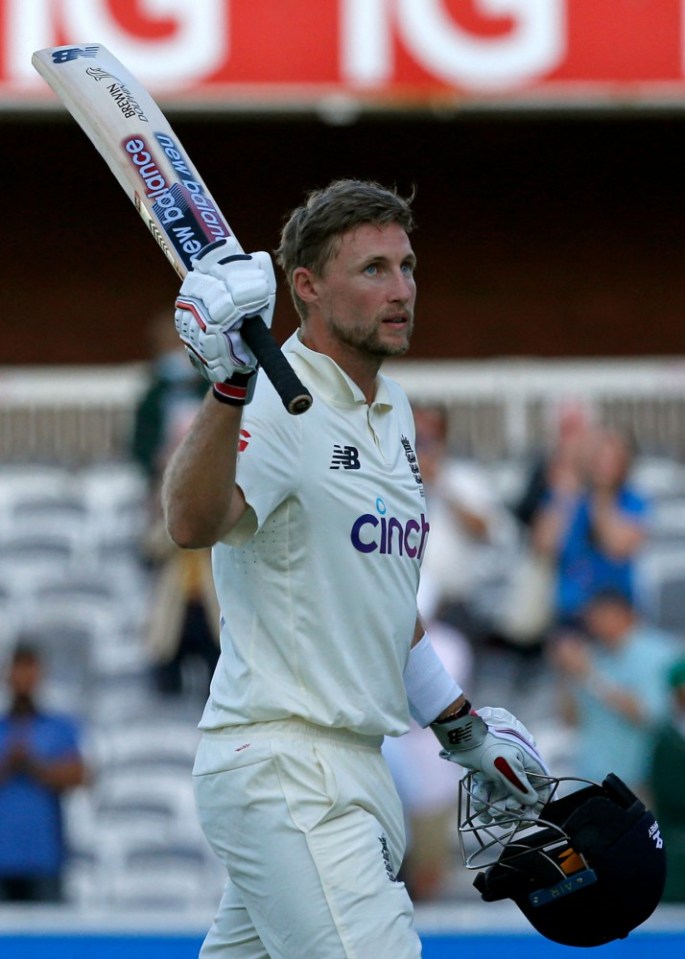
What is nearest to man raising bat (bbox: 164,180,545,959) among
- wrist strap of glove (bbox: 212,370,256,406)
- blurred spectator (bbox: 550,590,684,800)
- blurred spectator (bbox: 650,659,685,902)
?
wrist strap of glove (bbox: 212,370,256,406)

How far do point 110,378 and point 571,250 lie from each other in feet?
10.1

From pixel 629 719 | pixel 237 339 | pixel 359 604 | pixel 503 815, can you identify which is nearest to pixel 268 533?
pixel 359 604

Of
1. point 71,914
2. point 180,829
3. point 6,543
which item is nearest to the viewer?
point 71,914

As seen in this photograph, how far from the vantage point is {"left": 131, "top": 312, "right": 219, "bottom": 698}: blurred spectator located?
25.5ft

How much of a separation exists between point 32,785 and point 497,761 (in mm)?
3687

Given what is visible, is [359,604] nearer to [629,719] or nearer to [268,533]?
[268,533]

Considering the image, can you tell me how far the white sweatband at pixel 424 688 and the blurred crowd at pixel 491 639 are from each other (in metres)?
2.69

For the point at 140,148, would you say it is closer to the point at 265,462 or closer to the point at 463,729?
the point at 265,462

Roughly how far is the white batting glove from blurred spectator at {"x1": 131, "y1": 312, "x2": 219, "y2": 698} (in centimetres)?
441

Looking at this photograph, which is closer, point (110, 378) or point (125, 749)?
point (125, 749)

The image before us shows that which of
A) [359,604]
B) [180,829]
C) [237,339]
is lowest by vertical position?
[180,829]

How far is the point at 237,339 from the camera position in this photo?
310 centimetres

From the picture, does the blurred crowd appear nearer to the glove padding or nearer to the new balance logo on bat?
the glove padding

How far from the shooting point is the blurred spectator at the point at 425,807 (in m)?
6.92
